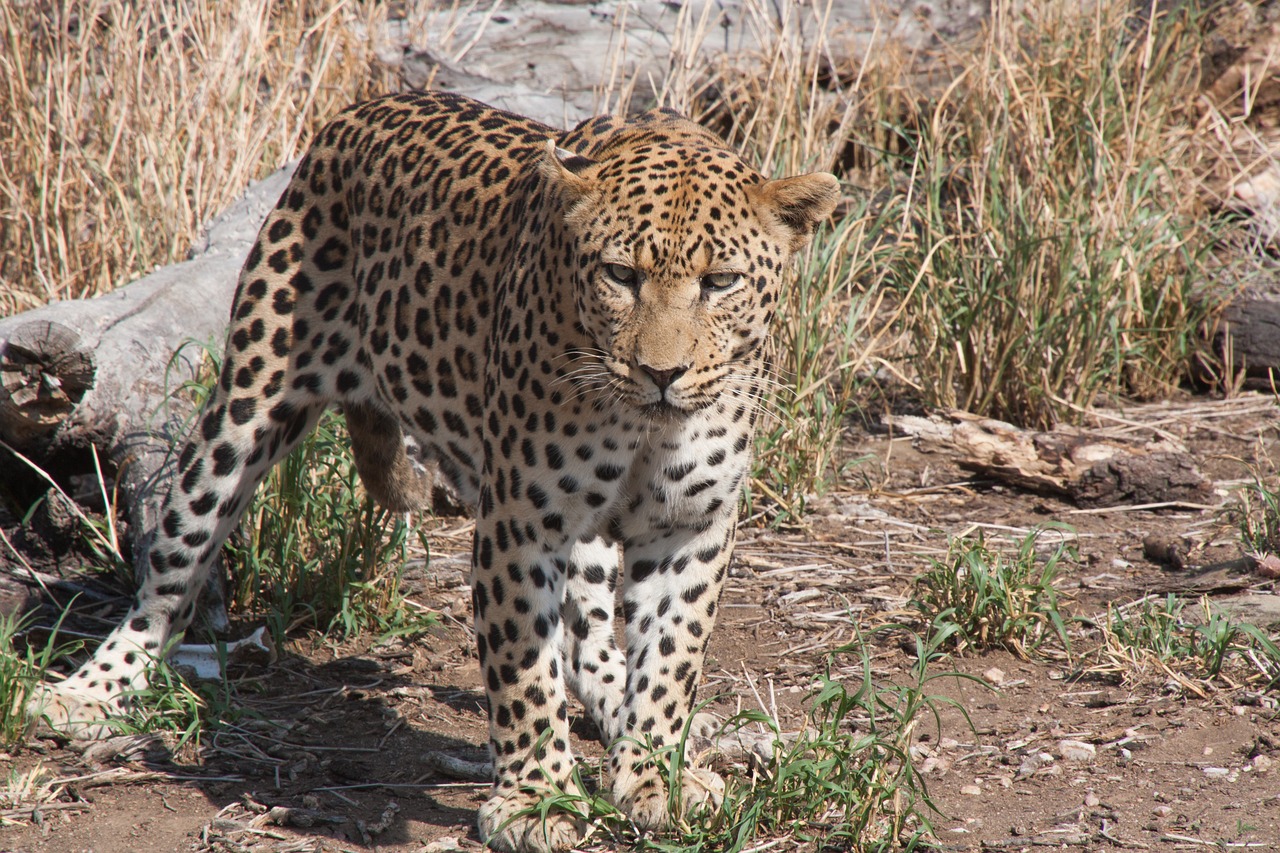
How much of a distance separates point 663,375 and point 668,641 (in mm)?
973

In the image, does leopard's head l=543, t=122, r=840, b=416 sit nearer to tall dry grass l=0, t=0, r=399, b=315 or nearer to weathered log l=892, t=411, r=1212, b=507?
weathered log l=892, t=411, r=1212, b=507

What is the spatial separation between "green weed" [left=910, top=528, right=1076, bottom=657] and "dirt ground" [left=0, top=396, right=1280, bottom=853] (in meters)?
0.10

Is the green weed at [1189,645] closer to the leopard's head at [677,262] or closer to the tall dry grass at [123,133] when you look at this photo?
the leopard's head at [677,262]

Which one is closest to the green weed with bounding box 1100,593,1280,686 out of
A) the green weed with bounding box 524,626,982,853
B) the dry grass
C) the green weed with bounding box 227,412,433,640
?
the green weed with bounding box 524,626,982,853

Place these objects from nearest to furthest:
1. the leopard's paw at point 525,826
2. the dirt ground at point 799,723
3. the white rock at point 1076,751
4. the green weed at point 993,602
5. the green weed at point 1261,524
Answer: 1. the leopard's paw at point 525,826
2. the dirt ground at point 799,723
3. the white rock at point 1076,751
4. the green weed at point 993,602
5. the green weed at point 1261,524

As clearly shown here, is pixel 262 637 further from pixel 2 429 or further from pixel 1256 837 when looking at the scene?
pixel 1256 837

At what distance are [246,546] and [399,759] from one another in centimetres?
132

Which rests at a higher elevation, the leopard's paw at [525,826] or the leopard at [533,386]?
the leopard at [533,386]

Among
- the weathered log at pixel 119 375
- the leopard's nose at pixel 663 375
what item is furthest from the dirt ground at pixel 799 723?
the leopard's nose at pixel 663 375

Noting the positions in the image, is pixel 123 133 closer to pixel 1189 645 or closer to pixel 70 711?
pixel 70 711

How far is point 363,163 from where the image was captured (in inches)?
201

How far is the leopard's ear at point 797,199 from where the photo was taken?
12.5ft

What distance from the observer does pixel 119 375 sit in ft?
18.1

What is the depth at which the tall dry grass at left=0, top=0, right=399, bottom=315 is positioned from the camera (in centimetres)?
741
